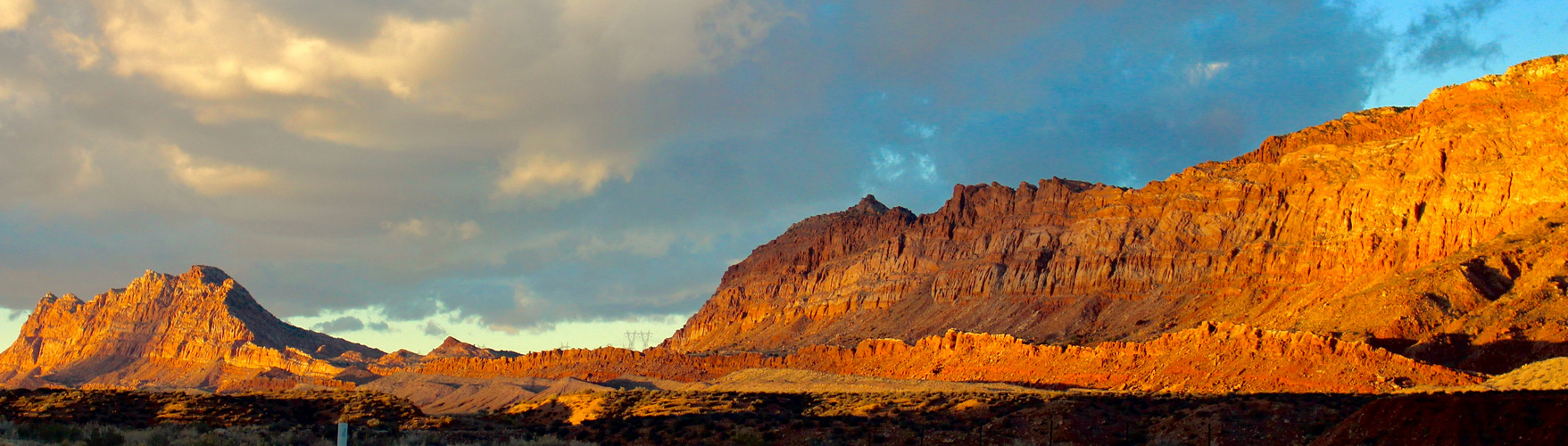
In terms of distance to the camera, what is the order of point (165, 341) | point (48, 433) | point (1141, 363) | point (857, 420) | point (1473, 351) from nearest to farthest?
point (48, 433) < point (857, 420) < point (1473, 351) < point (1141, 363) < point (165, 341)

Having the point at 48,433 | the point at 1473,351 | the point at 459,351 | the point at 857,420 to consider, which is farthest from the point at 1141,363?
the point at 459,351

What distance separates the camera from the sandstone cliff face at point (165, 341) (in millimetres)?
136250

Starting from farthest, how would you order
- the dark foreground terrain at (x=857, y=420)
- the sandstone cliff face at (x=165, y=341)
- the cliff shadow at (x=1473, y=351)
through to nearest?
1. the sandstone cliff face at (x=165, y=341)
2. the cliff shadow at (x=1473, y=351)
3. the dark foreground terrain at (x=857, y=420)

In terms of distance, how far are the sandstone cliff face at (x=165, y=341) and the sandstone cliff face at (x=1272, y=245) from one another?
204 feet

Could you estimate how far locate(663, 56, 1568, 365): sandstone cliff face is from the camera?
6019 cm

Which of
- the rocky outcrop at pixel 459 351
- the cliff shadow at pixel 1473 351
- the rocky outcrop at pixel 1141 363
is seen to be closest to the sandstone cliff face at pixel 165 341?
the rocky outcrop at pixel 459 351

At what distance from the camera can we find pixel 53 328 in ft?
534

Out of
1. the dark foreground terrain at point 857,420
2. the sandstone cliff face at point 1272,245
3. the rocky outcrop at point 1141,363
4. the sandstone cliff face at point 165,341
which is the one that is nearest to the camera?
the dark foreground terrain at point 857,420

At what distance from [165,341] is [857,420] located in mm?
140968

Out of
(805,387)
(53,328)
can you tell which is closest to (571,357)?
(805,387)

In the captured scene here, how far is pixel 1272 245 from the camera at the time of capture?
81625 millimetres

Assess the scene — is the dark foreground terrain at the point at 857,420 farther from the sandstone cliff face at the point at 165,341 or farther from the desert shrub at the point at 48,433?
the sandstone cliff face at the point at 165,341

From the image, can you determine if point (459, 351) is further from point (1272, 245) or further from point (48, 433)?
point (48, 433)

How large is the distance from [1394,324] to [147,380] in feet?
455
